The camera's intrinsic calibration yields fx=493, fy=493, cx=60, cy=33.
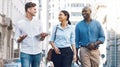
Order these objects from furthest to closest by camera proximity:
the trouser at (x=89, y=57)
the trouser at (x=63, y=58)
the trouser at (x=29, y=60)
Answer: the trouser at (x=89, y=57)
the trouser at (x=63, y=58)
the trouser at (x=29, y=60)

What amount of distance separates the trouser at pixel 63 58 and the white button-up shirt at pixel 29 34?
60 centimetres

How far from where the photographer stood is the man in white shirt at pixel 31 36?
28.9 feet

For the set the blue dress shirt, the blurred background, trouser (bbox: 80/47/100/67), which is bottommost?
the blurred background

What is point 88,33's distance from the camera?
9898mm

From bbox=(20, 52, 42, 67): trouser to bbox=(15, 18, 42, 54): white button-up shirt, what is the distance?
3.3 inches

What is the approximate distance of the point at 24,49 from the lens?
887 centimetres

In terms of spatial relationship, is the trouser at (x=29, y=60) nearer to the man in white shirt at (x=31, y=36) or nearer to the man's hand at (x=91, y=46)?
the man in white shirt at (x=31, y=36)

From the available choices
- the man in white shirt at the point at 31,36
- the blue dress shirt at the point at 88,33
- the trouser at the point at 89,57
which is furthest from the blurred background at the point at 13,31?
the man in white shirt at the point at 31,36

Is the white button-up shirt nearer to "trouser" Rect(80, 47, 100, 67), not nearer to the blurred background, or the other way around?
"trouser" Rect(80, 47, 100, 67)

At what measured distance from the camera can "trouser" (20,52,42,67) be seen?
8.71 metres

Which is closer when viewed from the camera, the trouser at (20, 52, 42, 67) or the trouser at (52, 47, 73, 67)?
the trouser at (20, 52, 42, 67)

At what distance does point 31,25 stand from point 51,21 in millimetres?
146319

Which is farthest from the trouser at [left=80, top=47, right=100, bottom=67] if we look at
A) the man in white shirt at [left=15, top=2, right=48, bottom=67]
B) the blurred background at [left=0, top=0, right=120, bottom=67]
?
the blurred background at [left=0, top=0, right=120, bottom=67]

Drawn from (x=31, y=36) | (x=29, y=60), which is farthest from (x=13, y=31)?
(x=29, y=60)
